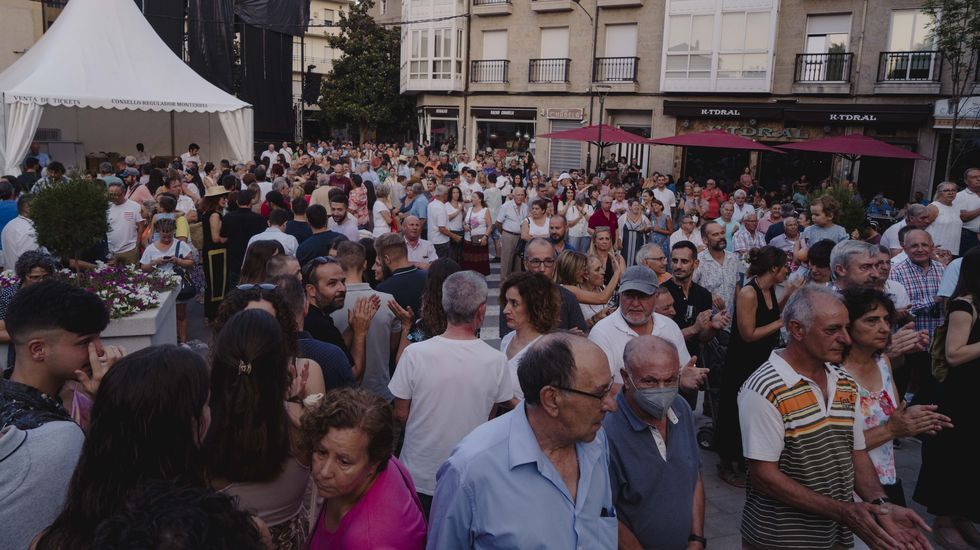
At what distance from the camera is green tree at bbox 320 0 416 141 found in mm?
35844

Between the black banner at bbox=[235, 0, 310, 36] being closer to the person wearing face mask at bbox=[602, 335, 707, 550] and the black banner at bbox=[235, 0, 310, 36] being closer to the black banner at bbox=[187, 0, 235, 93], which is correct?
the black banner at bbox=[187, 0, 235, 93]

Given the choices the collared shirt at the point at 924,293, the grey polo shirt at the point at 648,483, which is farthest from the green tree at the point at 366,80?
the grey polo shirt at the point at 648,483

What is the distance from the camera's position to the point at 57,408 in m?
2.49

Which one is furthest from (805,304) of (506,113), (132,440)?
(506,113)

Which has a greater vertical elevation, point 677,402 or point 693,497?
point 677,402

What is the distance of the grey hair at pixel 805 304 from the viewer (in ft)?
10.5

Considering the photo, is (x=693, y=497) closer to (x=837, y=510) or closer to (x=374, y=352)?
(x=837, y=510)

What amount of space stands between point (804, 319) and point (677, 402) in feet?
2.29

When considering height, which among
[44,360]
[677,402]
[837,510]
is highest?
[44,360]

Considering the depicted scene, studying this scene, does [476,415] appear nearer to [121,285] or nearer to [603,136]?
[121,285]

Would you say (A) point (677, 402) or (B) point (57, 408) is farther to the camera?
(A) point (677, 402)

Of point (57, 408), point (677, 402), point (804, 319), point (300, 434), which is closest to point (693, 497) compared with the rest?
point (677, 402)

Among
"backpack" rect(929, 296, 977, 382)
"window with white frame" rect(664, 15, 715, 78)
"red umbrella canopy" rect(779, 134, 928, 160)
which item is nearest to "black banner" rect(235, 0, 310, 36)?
"window with white frame" rect(664, 15, 715, 78)

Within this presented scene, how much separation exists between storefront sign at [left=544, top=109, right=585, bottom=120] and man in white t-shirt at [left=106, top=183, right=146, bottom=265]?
71.2 ft
